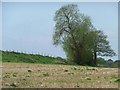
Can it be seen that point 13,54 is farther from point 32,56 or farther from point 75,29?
point 75,29

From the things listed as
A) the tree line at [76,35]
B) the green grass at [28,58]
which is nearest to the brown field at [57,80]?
the green grass at [28,58]

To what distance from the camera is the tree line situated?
49406mm

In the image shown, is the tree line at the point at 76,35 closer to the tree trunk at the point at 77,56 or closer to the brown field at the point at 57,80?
the tree trunk at the point at 77,56

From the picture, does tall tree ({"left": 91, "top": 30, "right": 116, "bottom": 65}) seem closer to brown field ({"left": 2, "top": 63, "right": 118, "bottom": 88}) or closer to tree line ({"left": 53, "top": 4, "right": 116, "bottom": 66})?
tree line ({"left": 53, "top": 4, "right": 116, "bottom": 66})

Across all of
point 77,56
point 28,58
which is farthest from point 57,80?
point 77,56

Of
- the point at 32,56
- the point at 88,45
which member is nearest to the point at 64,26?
the point at 88,45

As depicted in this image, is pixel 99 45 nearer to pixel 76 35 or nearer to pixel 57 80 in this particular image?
pixel 76 35

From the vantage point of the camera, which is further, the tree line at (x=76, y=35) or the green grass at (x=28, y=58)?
the tree line at (x=76, y=35)

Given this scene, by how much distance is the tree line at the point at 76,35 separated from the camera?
162ft

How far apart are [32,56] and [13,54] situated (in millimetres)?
2941

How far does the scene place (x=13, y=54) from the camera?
42.3 meters

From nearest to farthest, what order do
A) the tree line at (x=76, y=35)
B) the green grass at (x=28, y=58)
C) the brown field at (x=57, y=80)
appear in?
the brown field at (x=57, y=80) → the green grass at (x=28, y=58) → the tree line at (x=76, y=35)

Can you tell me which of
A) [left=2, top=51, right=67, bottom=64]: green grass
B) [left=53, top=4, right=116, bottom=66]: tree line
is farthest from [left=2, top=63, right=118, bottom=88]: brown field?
[left=53, top=4, right=116, bottom=66]: tree line

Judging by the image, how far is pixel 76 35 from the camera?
165 ft
